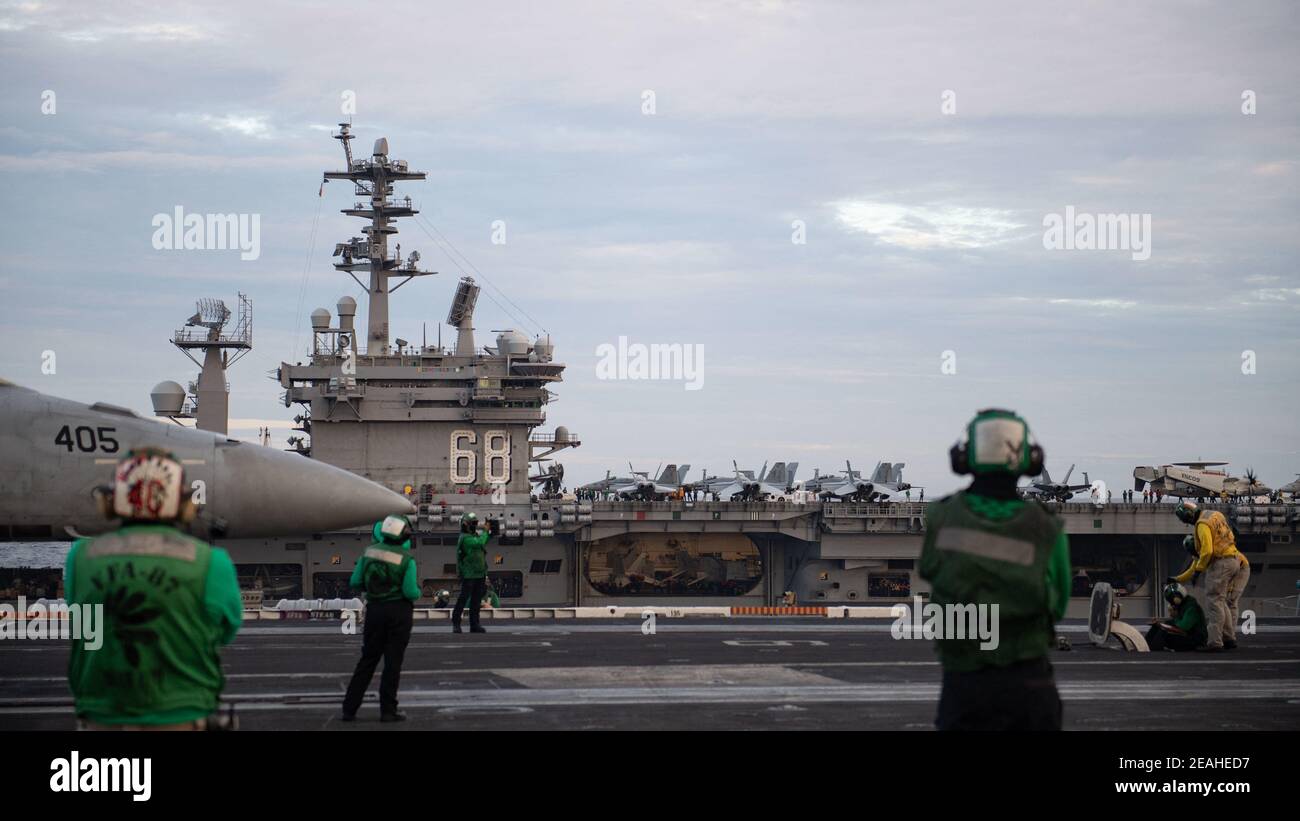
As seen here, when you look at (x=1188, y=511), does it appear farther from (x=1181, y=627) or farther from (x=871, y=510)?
(x=871, y=510)

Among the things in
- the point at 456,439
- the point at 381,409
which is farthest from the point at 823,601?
the point at 381,409

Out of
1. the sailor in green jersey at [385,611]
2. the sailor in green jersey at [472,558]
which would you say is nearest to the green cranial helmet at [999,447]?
the sailor in green jersey at [385,611]

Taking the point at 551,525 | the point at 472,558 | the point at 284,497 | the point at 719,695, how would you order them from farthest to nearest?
the point at 551,525 → the point at 472,558 → the point at 284,497 → the point at 719,695

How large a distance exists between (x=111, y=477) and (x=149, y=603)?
951cm

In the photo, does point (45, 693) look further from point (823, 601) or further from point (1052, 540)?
point (823, 601)

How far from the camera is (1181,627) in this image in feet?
65.4

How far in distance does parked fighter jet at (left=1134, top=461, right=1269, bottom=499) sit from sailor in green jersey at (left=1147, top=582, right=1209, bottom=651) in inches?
1946

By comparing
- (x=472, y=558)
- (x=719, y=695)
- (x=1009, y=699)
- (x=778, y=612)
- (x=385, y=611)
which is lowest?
(x=778, y=612)

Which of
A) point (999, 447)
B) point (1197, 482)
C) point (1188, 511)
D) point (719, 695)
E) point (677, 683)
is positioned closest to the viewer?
point (999, 447)

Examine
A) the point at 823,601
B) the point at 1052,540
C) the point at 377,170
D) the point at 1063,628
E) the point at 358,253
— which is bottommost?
the point at 823,601

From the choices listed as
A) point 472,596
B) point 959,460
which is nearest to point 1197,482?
point 472,596
